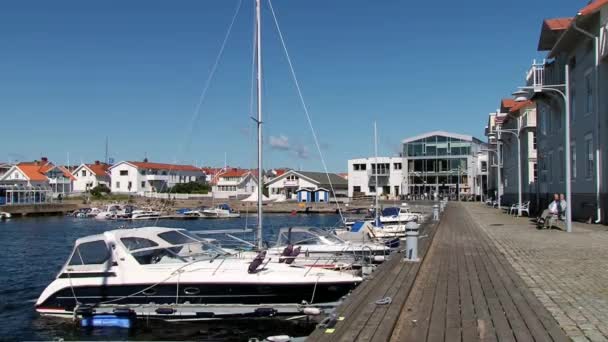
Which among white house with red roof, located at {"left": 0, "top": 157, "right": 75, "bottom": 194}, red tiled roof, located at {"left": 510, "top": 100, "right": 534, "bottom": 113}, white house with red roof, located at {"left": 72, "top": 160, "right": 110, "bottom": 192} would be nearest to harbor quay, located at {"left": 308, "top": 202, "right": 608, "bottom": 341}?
red tiled roof, located at {"left": 510, "top": 100, "right": 534, "bottom": 113}

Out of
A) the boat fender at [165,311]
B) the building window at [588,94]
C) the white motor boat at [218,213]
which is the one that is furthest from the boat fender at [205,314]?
the white motor boat at [218,213]

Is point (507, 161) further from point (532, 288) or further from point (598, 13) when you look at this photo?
point (532, 288)

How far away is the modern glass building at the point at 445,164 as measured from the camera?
325ft

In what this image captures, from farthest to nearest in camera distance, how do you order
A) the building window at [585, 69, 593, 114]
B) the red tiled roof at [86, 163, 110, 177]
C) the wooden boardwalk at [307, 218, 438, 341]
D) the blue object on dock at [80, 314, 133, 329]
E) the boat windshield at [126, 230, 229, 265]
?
the red tiled roof at [86, 163, 110, 177], the building window at [585, 69, 593, 114], the boat windshield at [126, 230, 229, 265], the blue object on dock at [80, 314, 133, 329], the wooden boardwalk at [307, 218, 438, 341]

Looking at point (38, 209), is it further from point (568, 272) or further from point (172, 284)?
point (568, 272)

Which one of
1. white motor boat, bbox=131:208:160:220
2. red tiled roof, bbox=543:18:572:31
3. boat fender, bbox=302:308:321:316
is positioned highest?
red tiled roof, bbox=543:18:572:31

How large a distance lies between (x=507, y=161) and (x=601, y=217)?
39.4 meters

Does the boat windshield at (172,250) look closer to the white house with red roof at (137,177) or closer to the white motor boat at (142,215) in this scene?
the white motor boat at (142,215)

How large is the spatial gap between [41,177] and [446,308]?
399ft

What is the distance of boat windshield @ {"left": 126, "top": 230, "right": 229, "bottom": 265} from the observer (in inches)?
597

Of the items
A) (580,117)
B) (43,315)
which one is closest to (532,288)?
(43,315)

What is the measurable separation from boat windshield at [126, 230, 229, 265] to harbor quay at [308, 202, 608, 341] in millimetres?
5091

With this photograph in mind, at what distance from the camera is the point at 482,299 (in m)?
9.88

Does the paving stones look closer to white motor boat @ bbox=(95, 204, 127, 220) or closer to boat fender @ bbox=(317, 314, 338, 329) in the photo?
boat fender @ bbox=(317, 314, 338, 329)
